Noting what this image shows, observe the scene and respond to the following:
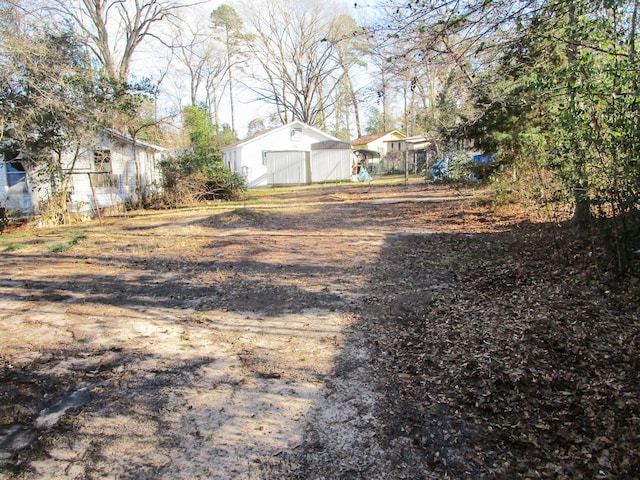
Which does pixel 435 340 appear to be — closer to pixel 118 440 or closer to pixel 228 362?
pixel 228 362

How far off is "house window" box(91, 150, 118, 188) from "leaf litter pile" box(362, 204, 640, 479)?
Result: 13.8 metres

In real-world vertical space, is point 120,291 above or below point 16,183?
below

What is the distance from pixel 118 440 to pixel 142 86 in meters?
14.7

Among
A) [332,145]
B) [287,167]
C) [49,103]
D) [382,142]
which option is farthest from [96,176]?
[382,142]

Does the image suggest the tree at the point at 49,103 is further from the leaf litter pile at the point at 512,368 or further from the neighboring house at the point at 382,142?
the neighboring house at the point at 382,142

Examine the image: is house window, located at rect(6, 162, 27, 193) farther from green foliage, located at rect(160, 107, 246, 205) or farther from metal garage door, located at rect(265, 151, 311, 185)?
metal garage door, located at rect(265, 151, 311, 185)

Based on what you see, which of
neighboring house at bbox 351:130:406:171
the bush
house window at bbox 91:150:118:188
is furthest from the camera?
neighboring house at bbox 351:130:406:171

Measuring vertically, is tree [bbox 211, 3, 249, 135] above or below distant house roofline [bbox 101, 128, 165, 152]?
above

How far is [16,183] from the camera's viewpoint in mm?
14312

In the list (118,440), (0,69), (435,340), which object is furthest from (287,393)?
(0,69)

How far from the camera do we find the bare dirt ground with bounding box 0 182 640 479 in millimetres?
2520

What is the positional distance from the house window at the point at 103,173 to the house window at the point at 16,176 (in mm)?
2170

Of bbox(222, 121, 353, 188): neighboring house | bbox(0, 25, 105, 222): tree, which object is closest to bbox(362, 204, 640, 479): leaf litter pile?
bbox(0, 25, 105, 222): tree

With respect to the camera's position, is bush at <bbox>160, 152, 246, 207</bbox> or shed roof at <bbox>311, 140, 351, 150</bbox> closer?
bush at <bbox>160, 152, 246, 207</bbox>
